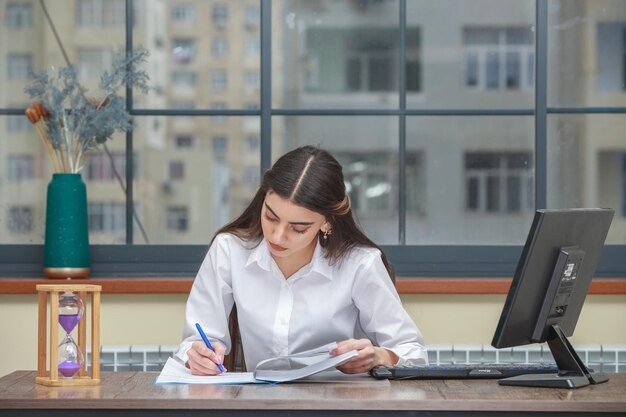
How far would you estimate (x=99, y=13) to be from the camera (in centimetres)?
433

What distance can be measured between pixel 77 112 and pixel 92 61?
74 centimetres

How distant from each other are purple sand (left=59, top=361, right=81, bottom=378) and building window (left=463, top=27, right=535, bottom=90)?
12.5 metres

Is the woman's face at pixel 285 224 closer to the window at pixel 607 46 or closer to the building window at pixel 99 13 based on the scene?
the building window at pixel 99 13

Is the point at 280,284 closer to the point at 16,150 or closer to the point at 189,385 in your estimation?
the point at 189,385

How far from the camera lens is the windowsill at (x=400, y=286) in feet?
11.4

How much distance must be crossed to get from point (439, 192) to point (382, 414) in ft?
51.4

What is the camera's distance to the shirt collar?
2.73 m

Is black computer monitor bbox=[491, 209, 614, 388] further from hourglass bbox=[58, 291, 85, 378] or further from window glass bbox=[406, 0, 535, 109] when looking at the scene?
window glass bbox=[406, 0, 535, 109]

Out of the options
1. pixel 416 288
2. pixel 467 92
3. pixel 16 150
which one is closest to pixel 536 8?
pixel 416 288

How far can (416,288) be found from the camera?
3.50m

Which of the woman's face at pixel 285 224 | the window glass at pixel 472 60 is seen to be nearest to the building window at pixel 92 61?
the woman's face at pixel 285 224

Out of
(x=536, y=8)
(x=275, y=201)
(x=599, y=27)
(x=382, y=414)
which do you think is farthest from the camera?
(x=599, y=27)

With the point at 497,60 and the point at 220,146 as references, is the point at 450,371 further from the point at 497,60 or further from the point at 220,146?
the point at 497,60

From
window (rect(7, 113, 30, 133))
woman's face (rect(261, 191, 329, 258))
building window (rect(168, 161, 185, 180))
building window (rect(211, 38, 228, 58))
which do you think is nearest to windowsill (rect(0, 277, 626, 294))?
window (rect(7, 113, 30, 133))
